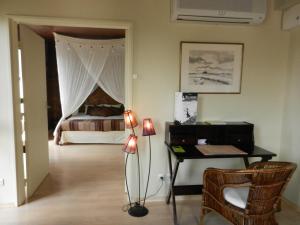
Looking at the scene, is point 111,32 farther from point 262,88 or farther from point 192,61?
point 262,88

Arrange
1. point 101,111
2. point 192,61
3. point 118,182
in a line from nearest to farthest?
point 192,61 → point 118,182 → point 101,111

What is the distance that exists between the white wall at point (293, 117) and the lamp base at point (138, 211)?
174 centimetres

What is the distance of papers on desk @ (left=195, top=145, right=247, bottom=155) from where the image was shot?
2389 mm

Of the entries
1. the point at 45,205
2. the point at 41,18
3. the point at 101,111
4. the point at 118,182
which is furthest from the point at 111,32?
the point at 45,205

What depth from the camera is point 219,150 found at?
8.11 ft

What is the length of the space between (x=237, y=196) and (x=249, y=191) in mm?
196

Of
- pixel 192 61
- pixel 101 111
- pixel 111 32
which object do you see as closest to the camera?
pixel 192 61

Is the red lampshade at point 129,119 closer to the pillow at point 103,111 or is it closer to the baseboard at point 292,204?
the baseboard at point 292,204

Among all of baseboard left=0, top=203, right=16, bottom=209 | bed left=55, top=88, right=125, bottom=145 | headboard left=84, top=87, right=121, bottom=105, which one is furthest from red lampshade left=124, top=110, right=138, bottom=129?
headboard left=84, top=87, right=121, bottom=105

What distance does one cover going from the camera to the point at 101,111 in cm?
598

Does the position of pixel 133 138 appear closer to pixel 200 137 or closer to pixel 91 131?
pixel 200 137

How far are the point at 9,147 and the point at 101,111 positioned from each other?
3.36 metres

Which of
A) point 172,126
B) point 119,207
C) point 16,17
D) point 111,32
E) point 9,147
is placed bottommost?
point 119,207

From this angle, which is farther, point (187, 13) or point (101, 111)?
point (101, 111)
